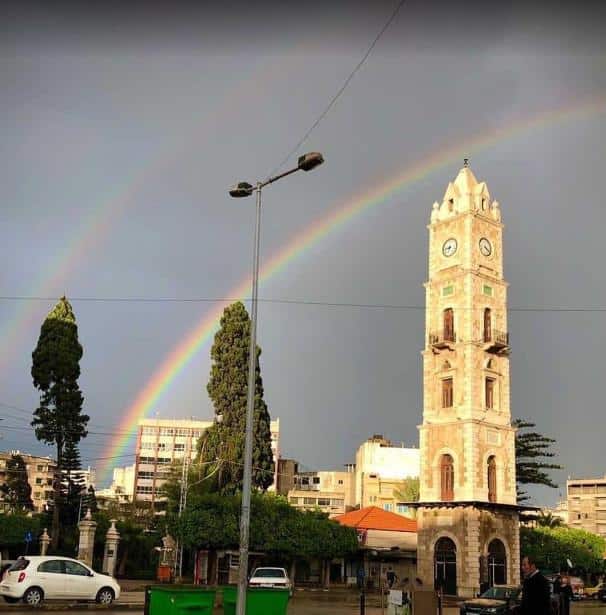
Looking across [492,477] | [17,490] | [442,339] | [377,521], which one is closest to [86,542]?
[377,521]

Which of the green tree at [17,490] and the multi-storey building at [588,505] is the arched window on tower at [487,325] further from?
the multi-storey building at [588,505]

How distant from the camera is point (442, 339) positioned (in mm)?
53375

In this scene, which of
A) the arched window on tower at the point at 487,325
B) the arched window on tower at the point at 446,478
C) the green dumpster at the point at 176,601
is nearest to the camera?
the green dumpster at the point at 176,601

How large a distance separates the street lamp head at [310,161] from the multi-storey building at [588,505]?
12024cm

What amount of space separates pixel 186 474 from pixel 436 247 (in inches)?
934

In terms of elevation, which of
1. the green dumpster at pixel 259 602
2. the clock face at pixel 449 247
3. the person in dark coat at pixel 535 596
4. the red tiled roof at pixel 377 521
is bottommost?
the green dumpster at pixel 259 602

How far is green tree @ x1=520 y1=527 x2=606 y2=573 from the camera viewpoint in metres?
58.8

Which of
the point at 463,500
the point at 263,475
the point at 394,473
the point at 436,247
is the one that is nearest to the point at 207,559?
the point at 263,475

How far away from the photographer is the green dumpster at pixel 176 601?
49.2 feet

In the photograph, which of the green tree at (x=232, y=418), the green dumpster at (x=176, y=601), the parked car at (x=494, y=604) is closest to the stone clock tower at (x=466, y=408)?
the green tree at (x=232, y=418)

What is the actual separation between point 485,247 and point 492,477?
15568mm

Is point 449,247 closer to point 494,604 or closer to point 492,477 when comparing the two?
point 492,477

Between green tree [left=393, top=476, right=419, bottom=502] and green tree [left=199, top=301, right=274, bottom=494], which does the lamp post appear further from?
green tree [left=393, top=476, right=419, bottom=502]

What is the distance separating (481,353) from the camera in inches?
2061
